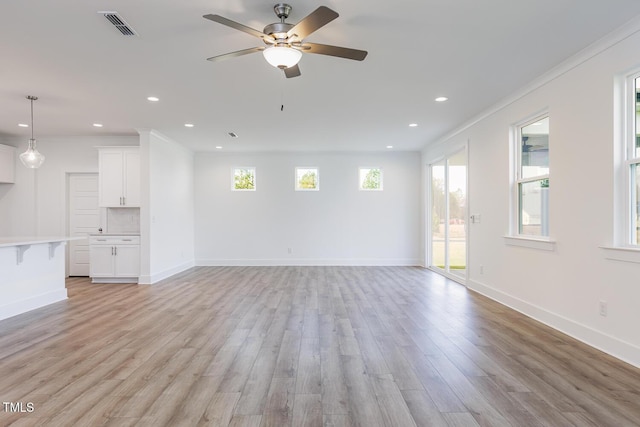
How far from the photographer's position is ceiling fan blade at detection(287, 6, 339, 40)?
1.98 metres

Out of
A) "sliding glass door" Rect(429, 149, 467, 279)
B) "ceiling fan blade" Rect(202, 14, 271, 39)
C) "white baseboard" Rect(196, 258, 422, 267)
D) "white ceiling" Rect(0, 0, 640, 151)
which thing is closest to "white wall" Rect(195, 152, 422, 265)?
"white baseboard" Rect(196, 258, 422, 267)

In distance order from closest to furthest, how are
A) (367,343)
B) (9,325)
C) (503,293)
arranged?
(367,343), (9,325), (503,293)

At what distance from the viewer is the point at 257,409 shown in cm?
201

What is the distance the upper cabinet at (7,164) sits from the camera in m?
6.19

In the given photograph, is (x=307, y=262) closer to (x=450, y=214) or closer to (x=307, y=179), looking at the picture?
(x=307, y=179)

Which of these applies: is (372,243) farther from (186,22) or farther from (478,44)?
(186,22)

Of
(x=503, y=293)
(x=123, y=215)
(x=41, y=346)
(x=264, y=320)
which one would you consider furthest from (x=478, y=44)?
(x=123, y=215)

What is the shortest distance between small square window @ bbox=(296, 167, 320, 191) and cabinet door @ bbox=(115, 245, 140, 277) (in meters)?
3.74

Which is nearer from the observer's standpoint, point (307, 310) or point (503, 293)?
point (307, 310)

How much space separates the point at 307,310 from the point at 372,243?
4.15m

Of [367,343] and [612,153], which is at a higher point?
[612,153]

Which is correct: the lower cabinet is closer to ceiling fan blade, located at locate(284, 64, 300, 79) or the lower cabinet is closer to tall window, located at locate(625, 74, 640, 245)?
ceiling fan blade, located at locate(284, 64, 300, 79)

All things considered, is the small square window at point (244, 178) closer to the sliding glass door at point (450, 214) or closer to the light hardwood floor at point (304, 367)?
the light hardwood floor at point (304, 367)

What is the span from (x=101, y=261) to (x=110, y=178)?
1.52 metres
